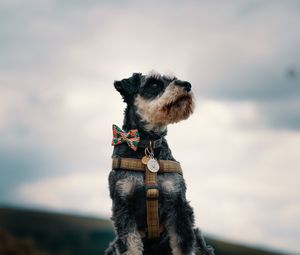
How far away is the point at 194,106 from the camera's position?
23.9 ft

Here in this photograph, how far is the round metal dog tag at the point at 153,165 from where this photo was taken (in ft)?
22.0

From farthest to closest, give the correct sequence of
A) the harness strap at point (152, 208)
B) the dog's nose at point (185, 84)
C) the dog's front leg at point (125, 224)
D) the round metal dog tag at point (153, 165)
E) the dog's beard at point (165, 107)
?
the dog's nose at point (185, 84) < the dog's beard at point (165, 107) < the round metal dog tag at point (153, 165) < the harness strap at point (152, 208) < the dog's front leg at point (125, 224)

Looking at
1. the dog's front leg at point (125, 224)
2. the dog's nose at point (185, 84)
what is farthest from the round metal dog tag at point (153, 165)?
the dog's nose at point (185, 84)

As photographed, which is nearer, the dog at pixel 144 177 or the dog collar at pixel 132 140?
the dog at pixel 144 177

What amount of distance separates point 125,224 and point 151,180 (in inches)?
28.0

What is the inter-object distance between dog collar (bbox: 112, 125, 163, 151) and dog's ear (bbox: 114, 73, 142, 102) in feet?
1.68

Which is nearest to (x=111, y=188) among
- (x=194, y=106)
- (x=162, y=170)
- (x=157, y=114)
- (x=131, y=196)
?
(x=131, y=196)

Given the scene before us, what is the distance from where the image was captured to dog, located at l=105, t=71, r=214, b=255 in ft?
21.6

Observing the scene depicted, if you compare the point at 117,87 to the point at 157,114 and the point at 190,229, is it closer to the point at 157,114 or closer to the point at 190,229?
the point at 157,114

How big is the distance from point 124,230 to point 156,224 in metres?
0.46

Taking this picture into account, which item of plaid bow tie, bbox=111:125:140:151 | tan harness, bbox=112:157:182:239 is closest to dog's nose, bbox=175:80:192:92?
plaid bow tie, bbox=111:125:140:151

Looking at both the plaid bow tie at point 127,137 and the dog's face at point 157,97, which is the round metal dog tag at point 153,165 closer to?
the plaid bow tie at point 127,137

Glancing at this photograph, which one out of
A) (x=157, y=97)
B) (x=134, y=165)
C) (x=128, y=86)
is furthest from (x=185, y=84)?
(x=134, y=165)

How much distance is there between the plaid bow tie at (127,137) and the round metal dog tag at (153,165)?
0.29 m
